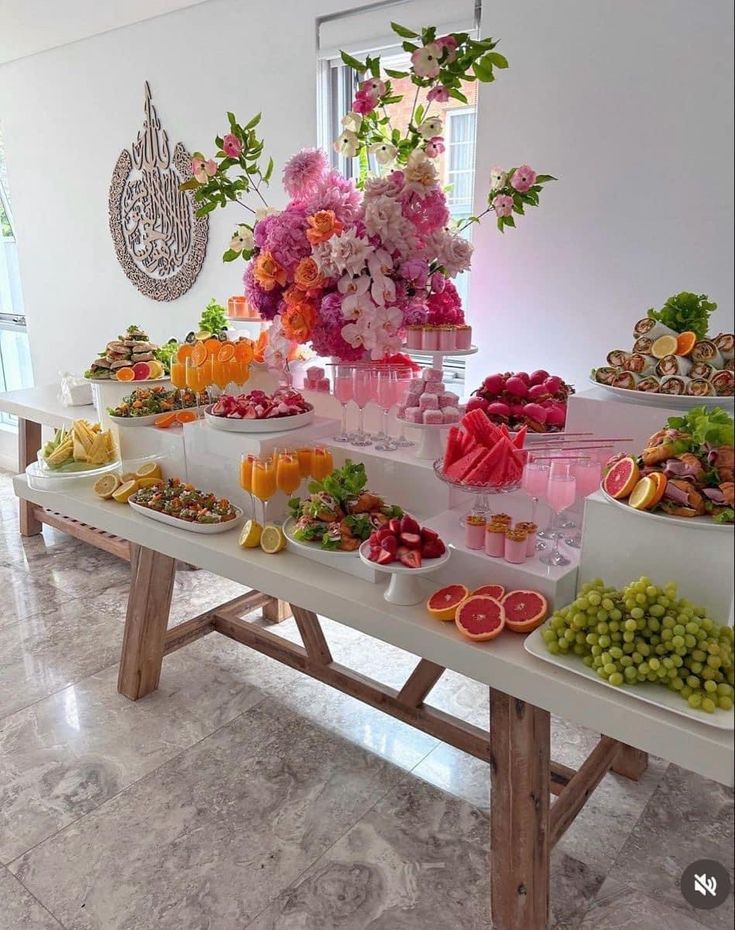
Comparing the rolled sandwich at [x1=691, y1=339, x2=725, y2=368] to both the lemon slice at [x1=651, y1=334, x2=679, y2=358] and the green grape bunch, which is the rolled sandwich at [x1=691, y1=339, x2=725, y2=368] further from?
the green grape bunch

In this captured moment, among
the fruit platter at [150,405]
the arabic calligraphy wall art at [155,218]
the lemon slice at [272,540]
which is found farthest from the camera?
the arabic calligraphy wall art at [155,218]

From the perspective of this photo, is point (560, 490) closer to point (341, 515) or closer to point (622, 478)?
point (622, 478)

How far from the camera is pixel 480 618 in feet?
4.79

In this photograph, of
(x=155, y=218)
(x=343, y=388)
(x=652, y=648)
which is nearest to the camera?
(x=652, y=648)

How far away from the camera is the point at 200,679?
2.73 meters

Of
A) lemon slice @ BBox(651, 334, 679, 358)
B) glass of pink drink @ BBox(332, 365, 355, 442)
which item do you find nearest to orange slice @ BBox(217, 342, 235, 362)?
glass of pink drink @ BBox(332, 365, 355, 442)

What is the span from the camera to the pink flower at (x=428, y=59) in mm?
1700

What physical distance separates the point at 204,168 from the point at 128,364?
2.58ft

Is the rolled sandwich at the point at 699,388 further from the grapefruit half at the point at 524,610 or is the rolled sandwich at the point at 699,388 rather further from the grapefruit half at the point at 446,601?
the grapefruit half at the point at 446,601

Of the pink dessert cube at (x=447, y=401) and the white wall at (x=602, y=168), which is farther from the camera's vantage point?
the pink dessert cube at (x=447, y=401)

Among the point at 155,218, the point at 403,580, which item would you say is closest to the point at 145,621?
the point at 403,580

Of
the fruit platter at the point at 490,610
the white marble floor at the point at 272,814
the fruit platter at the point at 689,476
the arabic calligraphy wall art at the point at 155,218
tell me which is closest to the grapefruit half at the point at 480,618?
the fruit platter at the point at 490,610

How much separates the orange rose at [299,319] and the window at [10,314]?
3876 mm

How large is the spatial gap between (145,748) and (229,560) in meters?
0.90
